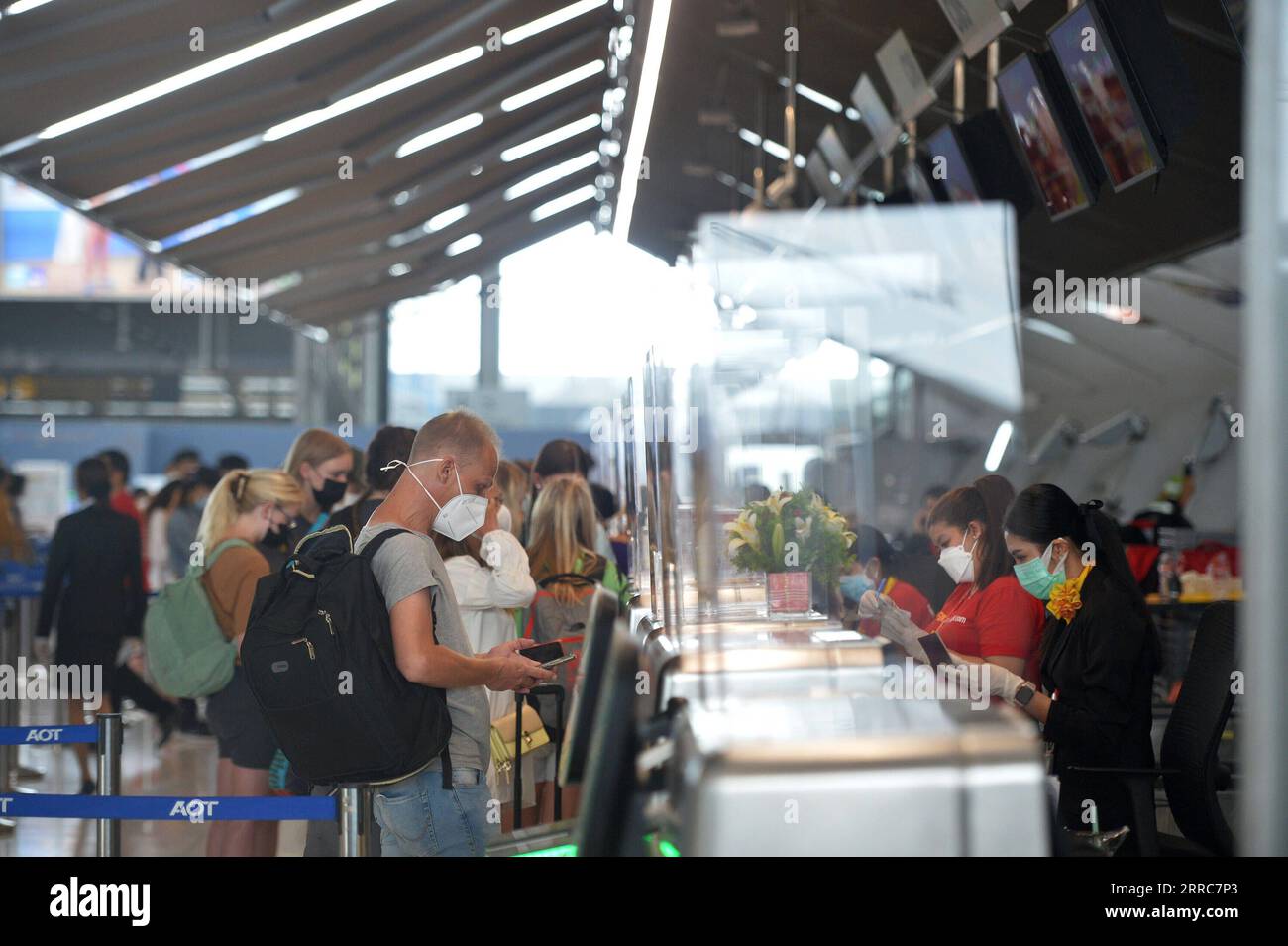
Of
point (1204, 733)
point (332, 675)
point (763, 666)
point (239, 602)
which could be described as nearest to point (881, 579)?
point (1204, 733)

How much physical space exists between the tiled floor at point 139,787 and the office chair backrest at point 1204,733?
3394mm

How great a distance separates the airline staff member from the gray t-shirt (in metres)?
1.16

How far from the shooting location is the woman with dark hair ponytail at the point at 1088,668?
3.64 metres

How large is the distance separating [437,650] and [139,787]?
14.9 feet

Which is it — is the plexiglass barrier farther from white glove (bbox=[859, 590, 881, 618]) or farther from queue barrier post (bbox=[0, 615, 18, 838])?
queue barrier post (bbox=[0, 615, 18, 838])

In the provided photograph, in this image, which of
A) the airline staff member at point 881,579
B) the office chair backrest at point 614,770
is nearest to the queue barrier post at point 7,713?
the airline staff member at point 881,579

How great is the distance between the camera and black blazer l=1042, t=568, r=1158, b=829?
3637mm

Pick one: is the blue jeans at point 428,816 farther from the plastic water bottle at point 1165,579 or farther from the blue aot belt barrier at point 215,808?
the plastic water bottle at point 1165,579

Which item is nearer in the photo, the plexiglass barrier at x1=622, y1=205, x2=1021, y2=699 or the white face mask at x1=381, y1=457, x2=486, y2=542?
the white face mask at x1=381, y1=457, x2=486, y2=542

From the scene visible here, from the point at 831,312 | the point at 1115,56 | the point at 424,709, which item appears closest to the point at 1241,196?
the point at 1115,56

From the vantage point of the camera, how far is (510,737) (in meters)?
3.89

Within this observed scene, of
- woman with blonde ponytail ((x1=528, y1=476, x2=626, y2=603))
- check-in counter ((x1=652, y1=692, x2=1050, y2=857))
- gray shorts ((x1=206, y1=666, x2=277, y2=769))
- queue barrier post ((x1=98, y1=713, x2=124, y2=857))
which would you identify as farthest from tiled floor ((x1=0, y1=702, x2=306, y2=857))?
check-in counter ((x1=652, y1=692, x2=1050, y2=857))

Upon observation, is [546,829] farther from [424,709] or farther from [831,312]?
[831,312]
